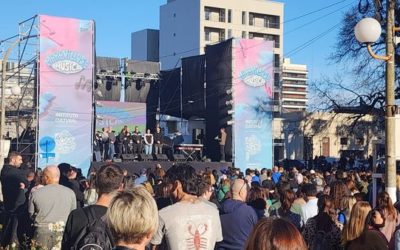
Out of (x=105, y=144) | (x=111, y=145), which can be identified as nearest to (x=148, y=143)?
(x=111, y=145)

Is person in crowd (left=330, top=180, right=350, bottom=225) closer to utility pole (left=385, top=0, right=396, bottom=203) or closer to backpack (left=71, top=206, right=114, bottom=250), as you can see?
utility pole (left=385, top=0, right=396, bottom=203)

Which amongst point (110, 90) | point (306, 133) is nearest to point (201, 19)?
point (306, 133)

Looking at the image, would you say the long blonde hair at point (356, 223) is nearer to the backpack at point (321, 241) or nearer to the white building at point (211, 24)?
the backpack at point (321, 241)

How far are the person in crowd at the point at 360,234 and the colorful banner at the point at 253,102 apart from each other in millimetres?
23260

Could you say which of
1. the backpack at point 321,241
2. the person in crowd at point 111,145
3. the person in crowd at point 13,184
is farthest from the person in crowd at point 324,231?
the person in crowd at point 111,145

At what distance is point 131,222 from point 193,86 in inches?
1163

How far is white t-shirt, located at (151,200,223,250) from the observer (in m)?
4.82

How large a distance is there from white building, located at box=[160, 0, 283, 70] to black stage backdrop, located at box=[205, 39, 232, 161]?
148 feet

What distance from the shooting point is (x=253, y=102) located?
94.9ft

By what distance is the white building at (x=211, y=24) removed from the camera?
251 feet

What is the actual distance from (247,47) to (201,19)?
1867 inches

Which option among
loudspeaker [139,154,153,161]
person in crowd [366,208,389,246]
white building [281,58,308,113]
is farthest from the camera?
white building [281,58,308,113]

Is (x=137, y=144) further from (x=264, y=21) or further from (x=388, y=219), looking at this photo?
(x=264, y=21)

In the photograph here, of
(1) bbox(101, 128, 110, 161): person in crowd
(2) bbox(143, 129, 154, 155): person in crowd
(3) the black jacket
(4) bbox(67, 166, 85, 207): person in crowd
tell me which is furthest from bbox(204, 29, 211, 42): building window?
(3) the black jacket
